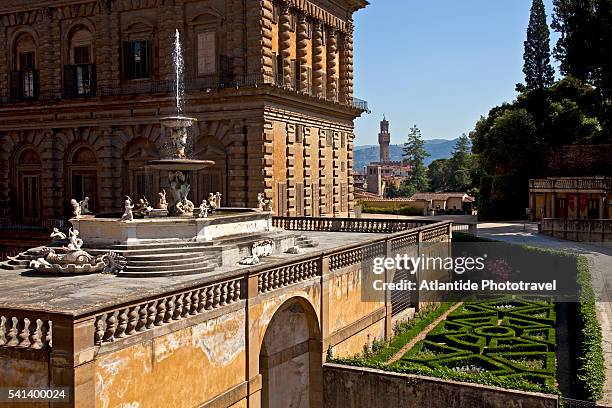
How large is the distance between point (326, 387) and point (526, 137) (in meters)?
41.5

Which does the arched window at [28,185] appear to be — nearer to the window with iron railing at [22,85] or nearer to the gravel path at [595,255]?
the window with iron railing at [22,85]

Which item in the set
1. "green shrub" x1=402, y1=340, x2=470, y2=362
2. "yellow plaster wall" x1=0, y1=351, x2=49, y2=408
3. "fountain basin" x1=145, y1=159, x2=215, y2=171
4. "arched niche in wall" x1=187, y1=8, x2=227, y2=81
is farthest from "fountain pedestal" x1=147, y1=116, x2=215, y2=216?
"arched niche in wall" x1=187, y1=8, x2=227, y2=81

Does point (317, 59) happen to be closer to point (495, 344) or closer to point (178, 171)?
point (178, 171)

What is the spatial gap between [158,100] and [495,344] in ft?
68.5

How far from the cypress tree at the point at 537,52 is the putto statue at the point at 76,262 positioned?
2105 inches

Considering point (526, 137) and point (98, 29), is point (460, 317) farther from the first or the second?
point (526, 137)

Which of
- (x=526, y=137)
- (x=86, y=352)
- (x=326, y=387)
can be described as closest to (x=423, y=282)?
(x=326, y=387)

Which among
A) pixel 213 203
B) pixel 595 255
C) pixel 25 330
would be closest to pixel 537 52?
pixel 595 255

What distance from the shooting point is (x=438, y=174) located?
138 metres

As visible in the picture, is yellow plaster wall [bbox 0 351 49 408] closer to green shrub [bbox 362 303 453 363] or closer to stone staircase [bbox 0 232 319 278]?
stone staircase [bbox 0 232 319 278]

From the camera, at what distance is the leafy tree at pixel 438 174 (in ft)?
442

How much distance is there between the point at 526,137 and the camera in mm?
53875

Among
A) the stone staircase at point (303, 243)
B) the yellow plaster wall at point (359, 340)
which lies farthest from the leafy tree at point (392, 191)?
the yellow plaster wall at point (359, 340)

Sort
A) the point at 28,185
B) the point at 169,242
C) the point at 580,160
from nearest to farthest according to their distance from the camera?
the point at 169,242 < the point at 28,185 < the point at 580,160
